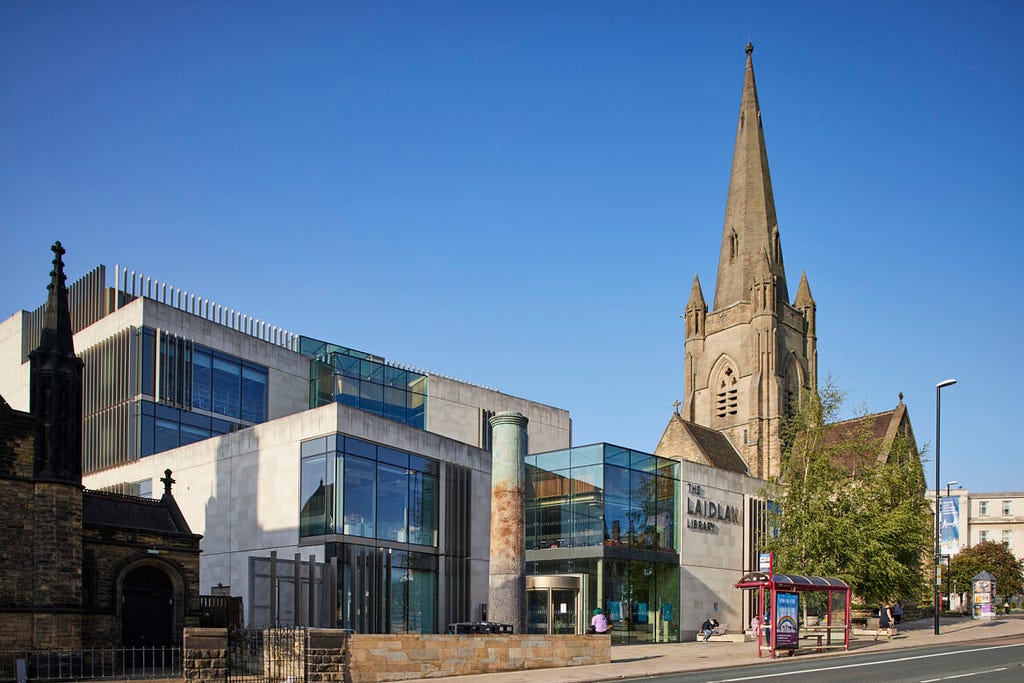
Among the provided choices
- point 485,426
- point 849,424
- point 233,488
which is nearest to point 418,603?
point 233,488

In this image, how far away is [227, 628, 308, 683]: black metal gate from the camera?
21.6 metres

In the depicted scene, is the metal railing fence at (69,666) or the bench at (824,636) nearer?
the metal railing fence at (69,666)

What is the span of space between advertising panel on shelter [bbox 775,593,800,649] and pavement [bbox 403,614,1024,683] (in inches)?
22.8

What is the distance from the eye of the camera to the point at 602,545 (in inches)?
1615

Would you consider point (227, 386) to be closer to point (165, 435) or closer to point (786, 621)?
point (165, 435)

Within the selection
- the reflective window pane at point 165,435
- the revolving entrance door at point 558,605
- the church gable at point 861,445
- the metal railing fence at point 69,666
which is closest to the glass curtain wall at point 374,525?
the revolving entrance door at point 558,605

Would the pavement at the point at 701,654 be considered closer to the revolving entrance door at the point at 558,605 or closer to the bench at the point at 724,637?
the bench at the point at 724,637

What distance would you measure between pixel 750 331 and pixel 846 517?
33.5 m

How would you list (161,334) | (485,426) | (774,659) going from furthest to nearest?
(485,426) → (161,334) → (774,659)

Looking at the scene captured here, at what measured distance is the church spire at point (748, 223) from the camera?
7650 cm

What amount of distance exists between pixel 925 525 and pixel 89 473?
42.6 meters

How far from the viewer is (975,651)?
30422mm

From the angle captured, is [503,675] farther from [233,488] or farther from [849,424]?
[849,424]

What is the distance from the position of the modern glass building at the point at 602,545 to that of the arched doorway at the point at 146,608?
1715cm
